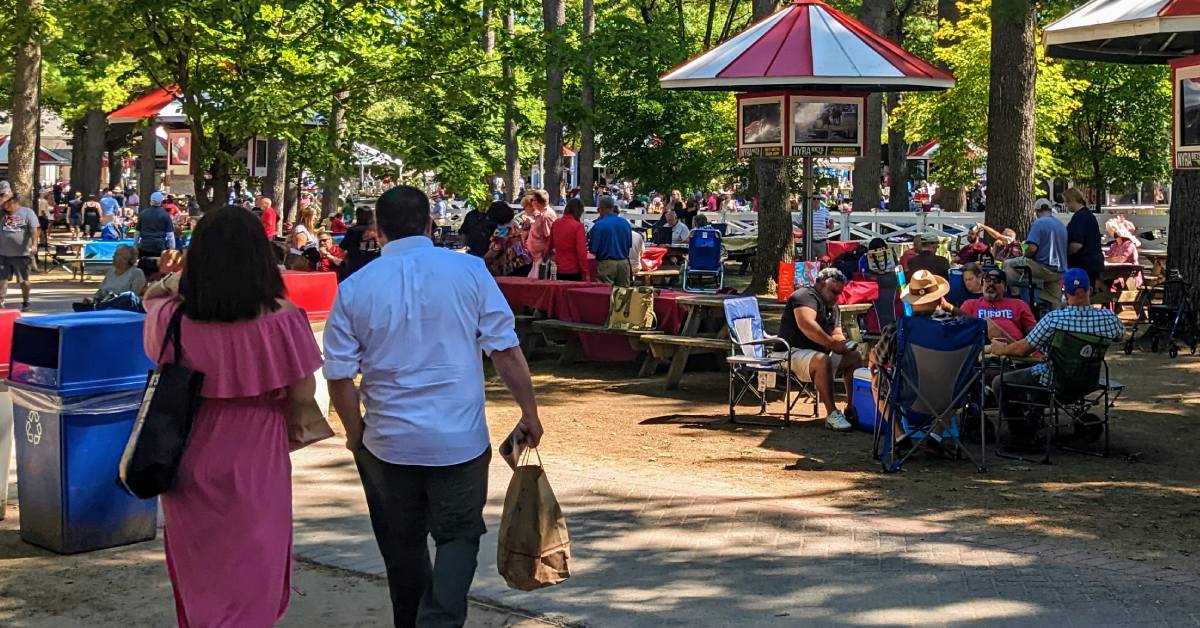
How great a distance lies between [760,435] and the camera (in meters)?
10.8

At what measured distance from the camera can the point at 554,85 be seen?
1800 cm

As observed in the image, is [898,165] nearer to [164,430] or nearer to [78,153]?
[78,153]

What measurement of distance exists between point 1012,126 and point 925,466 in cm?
891

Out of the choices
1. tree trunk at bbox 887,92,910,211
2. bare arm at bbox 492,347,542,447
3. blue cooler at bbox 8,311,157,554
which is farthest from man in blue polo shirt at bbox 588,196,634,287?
tree trunk at bbox 887,92,910,211

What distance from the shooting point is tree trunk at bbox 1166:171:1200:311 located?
16.0m

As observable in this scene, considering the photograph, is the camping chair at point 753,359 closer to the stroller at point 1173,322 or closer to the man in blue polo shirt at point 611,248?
the stroller at point 1173,322

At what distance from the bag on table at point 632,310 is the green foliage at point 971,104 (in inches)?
670

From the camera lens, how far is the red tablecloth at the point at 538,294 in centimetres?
1485

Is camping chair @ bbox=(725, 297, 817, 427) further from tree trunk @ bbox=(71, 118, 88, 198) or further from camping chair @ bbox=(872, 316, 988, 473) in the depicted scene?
tree trunk @ bbox=(71, 118, 88, 198)

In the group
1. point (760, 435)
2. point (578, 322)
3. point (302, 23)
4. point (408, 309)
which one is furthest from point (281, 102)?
point (408, 309)

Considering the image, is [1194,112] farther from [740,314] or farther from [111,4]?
[111,4]

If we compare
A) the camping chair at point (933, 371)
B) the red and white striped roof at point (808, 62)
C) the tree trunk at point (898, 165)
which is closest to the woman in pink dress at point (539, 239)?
the red and white striped roof at point (808, 62)

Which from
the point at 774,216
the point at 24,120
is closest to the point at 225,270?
the point at 774,216

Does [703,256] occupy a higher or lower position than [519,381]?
higher
